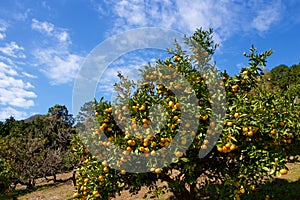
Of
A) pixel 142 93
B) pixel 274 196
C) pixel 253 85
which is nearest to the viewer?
pixel 142 93

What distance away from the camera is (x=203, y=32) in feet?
18.0

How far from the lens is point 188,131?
4219mm

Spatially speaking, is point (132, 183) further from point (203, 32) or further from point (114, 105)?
point (203, 32)

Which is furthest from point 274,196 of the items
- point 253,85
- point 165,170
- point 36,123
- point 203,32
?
point 36,123

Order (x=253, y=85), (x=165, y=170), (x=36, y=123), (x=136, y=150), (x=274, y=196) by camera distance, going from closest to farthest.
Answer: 1. (x=136, y=150)
2. (x=165, y=170)
3. (x=253, y=85)
4. (x=274, y=196)
5. (x=36, y=123)

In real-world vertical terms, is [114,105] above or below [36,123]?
below

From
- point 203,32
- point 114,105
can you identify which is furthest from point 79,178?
point 203,32

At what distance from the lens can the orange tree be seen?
4168 mm

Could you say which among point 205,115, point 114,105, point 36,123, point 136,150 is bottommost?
point 136,150

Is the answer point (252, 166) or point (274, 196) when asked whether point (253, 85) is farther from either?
point (274, 196)

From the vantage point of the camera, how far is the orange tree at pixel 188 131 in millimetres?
4168

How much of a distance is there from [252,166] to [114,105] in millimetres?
2548

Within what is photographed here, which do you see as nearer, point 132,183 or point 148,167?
point 148,167

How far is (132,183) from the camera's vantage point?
476cm
